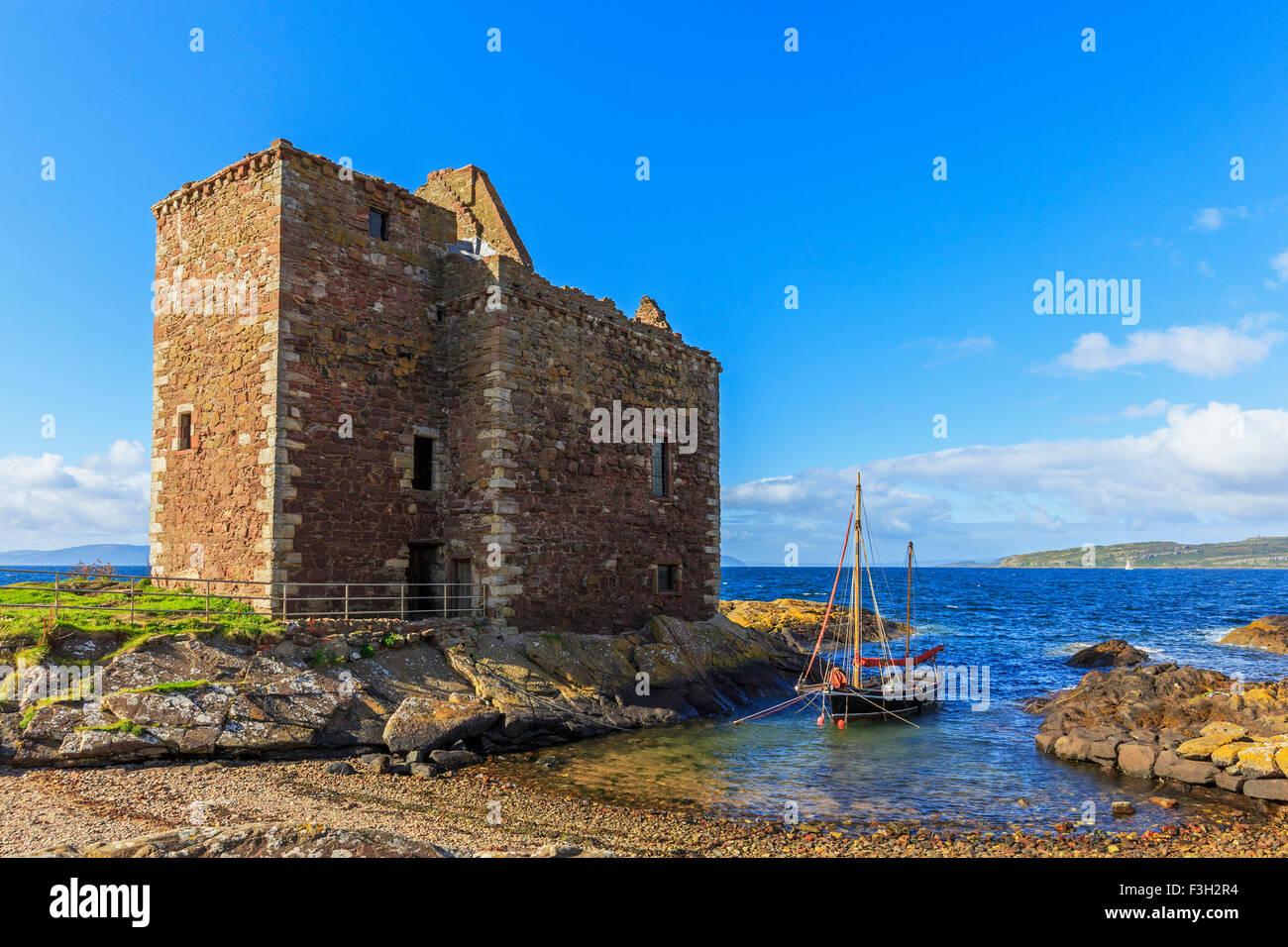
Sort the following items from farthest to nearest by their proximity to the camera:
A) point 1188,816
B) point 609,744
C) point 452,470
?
point 452,470 < point 609,744 < point 1188,816

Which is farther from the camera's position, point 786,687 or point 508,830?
point 786,687

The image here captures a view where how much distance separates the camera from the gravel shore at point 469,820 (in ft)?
38.9

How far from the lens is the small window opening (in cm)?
2733

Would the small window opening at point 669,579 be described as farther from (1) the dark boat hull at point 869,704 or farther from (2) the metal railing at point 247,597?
(2) the metal railing at point 247,597

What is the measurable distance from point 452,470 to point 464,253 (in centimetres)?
643

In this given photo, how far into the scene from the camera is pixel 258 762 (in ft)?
49.7

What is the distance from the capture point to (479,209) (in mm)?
28094

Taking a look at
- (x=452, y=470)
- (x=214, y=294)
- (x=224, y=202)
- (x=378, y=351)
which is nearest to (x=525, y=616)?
(x=452, y=470)

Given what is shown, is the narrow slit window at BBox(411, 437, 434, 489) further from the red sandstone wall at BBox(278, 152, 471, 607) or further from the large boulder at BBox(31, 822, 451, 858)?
the large boulder at BBox(31, 822, 451, 858)

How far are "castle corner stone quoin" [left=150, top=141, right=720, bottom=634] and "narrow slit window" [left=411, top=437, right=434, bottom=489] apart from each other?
63 mm

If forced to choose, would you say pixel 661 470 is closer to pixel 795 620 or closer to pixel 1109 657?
pixel 1109 657

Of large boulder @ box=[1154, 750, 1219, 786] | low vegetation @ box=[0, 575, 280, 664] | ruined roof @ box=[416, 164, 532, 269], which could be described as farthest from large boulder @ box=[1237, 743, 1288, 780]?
ruined roof @ box=[416, 164, 532, 269]
